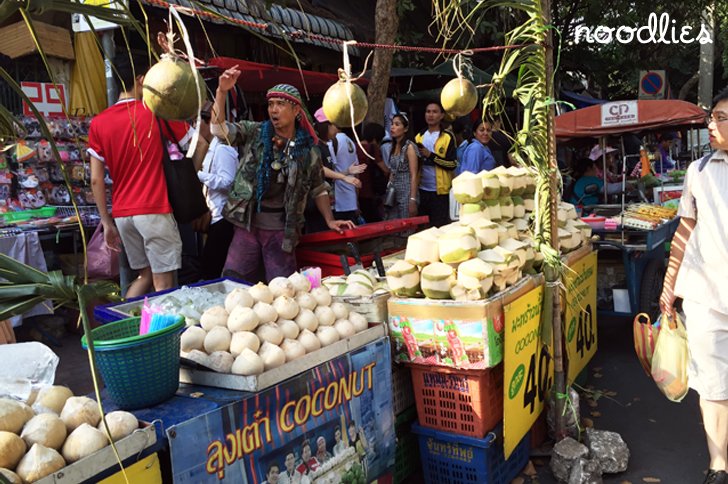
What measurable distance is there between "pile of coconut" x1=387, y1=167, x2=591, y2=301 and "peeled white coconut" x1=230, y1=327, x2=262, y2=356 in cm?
102

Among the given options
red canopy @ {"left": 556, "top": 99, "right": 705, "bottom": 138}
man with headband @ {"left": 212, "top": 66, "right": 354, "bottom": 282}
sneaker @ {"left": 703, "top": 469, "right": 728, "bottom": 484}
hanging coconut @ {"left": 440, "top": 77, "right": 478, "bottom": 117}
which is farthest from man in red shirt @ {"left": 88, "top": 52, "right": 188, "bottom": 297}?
red canopy @ {"left": 556, "top": 99, "right": 705, "bottom": 138}

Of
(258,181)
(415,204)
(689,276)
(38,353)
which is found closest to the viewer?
(38,353)

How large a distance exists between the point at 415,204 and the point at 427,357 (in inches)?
168

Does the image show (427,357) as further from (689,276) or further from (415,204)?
(415,204)

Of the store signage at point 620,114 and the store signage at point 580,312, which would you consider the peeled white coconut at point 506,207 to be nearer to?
the store signage at point 580,312

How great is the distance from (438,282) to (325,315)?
2.16ft

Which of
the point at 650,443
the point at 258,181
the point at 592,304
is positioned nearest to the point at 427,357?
the point at 650,443

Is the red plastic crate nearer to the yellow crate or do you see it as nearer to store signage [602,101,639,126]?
the yellow crate

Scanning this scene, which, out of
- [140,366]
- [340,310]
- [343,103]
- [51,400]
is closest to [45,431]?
[51,400]

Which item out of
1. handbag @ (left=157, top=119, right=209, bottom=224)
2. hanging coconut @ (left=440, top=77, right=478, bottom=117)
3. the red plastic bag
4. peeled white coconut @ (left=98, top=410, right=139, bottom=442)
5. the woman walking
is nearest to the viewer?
peeled white coconut @ (left=98, top=410, right=139, bottom=442)

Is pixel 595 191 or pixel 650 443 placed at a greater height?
pixel 595 191

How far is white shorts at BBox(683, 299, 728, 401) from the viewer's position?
314 centimetres

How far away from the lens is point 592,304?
5.09m

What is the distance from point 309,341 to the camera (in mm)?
2818
